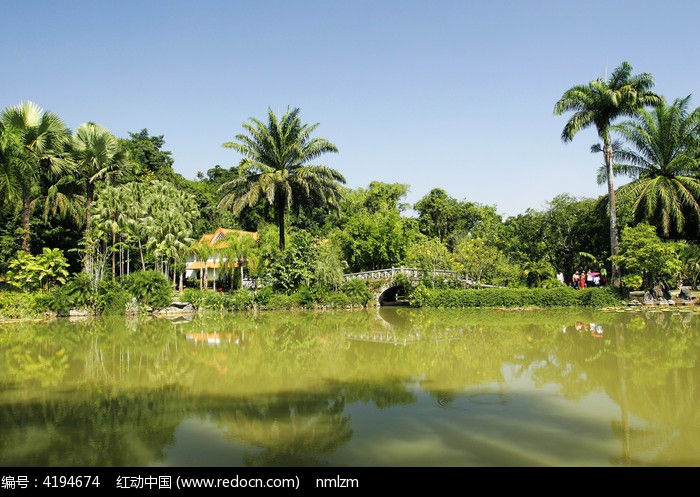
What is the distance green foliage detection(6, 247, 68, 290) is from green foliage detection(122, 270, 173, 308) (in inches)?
136

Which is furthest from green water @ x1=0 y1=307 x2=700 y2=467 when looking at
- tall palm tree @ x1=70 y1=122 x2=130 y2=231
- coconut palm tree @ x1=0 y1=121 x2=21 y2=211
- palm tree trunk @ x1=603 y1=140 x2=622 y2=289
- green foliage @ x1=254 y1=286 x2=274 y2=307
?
tall palm tree @ x1=70 y1=122 x2=130 y2=231

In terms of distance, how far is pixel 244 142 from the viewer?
3052 cm

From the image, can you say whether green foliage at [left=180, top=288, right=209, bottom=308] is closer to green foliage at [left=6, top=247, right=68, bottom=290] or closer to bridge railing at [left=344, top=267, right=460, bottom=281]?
green foliage at [left=6, top=247, right=68, bottom=290]

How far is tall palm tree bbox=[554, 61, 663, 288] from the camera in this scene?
89.4ft

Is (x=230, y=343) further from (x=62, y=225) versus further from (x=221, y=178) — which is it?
(x=221, y=178)

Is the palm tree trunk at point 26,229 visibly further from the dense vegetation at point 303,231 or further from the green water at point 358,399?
the green water at point 358,399

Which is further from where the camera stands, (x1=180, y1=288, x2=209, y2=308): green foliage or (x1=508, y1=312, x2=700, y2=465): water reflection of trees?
(x1=180, y1=288, x2=209, y2=308): green foliage

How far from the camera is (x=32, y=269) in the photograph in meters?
26.4

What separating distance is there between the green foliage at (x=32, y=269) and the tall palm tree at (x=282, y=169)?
9.41 m

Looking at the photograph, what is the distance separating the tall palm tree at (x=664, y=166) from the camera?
26516 millimetres

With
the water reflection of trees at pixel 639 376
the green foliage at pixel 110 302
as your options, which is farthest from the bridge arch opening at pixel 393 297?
the water reflection of trees at pixel 639 376
